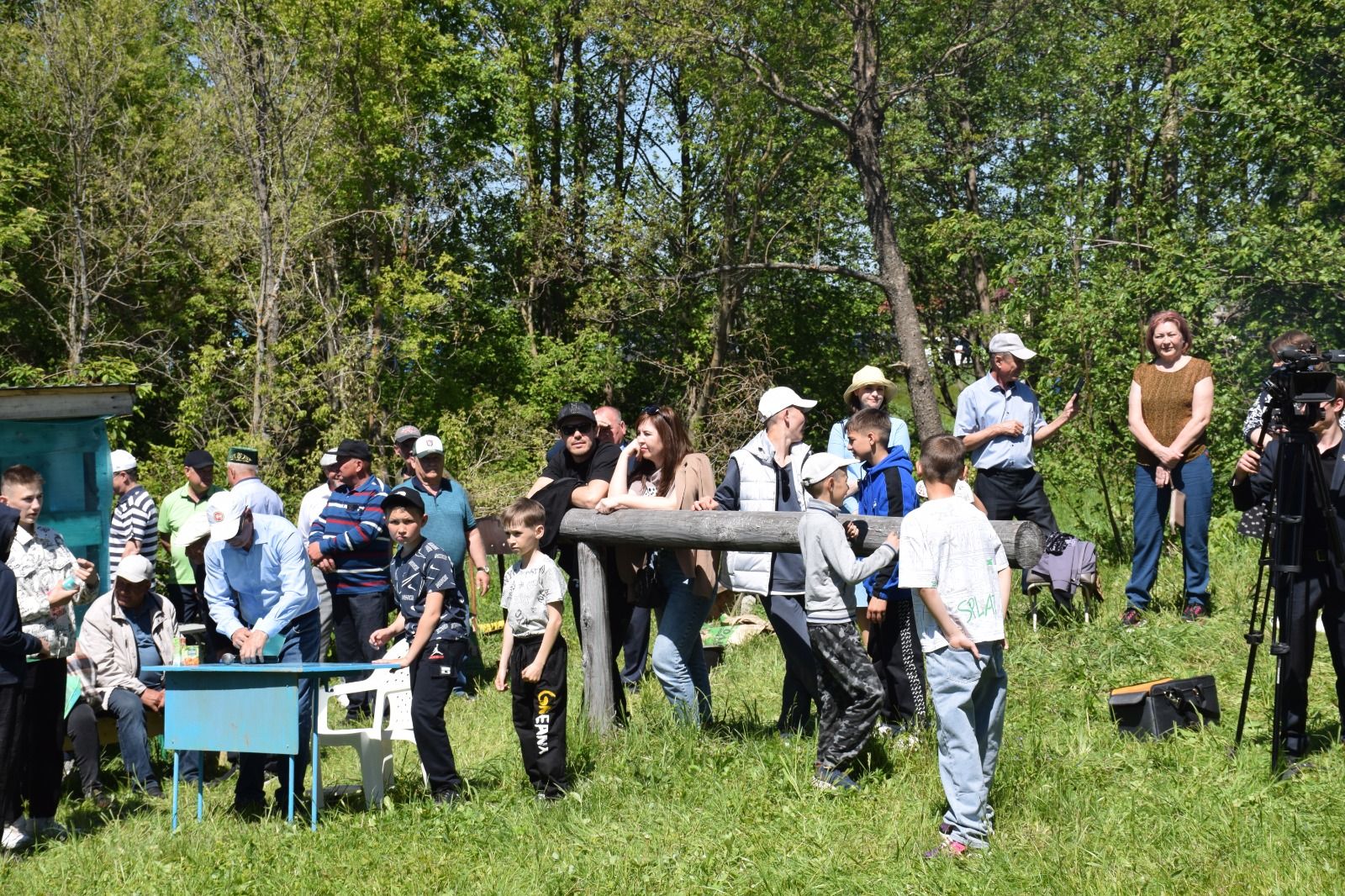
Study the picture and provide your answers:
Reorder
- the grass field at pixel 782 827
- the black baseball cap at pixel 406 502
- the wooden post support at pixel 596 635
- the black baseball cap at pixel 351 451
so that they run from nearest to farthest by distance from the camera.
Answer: the grass field at pixel 782 827
the black baseball cap at pixel 406 502
the wooden post support at pixel 596 635
the black baseball cap at pixel 351 451

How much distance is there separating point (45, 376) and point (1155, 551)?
16.8 m

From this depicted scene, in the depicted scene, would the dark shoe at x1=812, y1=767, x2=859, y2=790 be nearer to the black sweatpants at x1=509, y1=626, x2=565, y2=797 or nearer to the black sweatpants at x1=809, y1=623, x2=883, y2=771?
the black sweatpants at x1=809, y1=623, x2=883, y2=771

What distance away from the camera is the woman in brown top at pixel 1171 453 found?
8078 millimetres

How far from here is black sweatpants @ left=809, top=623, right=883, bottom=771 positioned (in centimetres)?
555

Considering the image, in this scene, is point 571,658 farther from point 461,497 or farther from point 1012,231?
point 1012,231

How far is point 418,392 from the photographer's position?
24.0 meters

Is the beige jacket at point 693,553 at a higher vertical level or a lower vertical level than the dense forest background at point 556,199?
lower

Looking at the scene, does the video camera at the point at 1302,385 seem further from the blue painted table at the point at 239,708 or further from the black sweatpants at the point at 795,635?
the blue painted table at the point at 239,708

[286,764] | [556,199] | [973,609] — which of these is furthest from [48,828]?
[556,199]

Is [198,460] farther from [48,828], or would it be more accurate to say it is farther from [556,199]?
[556,199]

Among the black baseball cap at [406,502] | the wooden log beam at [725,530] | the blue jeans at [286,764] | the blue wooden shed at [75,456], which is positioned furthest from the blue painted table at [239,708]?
the blue wooden shed at [75,456]

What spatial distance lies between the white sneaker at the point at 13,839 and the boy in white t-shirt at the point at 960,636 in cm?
422

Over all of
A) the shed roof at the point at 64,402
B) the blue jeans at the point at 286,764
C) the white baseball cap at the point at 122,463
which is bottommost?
the blue jeans at the point at 286,764

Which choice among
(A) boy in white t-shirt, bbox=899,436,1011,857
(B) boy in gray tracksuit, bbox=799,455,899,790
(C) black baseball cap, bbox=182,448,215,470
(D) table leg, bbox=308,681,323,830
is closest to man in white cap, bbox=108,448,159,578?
(C) black baseball cap, bbox=182,448,215,470
